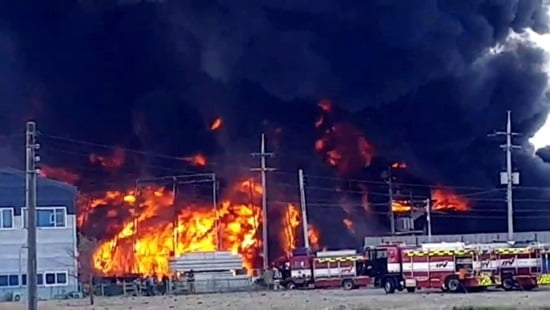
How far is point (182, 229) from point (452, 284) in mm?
30581

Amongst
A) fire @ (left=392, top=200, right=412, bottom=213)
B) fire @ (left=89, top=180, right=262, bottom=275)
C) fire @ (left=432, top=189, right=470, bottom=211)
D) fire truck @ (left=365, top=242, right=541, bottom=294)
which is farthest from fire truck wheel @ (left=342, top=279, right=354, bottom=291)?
fire @ (left=432, top=189, right=470, bottom=211)

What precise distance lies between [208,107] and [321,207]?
11.1m

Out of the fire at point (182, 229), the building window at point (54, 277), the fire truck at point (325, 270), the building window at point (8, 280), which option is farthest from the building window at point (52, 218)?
the fire truck at point (325, 270)

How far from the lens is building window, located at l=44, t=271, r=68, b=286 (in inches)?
3248

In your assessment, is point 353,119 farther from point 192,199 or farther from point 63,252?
point 63,252

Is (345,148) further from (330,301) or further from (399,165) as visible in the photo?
(330,301)

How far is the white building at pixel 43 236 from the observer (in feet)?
268

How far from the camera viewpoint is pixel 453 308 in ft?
162

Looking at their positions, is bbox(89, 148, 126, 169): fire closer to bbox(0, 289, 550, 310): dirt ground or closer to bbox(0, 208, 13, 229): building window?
bbox(0, 208, 13, 229): building window

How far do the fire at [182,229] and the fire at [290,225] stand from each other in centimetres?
202

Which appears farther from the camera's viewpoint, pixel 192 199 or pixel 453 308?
pixel 192 199

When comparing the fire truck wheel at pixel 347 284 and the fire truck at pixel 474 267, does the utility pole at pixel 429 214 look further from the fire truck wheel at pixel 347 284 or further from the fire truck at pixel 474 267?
the fire truck at pixel 474 267

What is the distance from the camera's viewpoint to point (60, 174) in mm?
98938

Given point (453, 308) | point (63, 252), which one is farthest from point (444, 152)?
point (453, 308)
